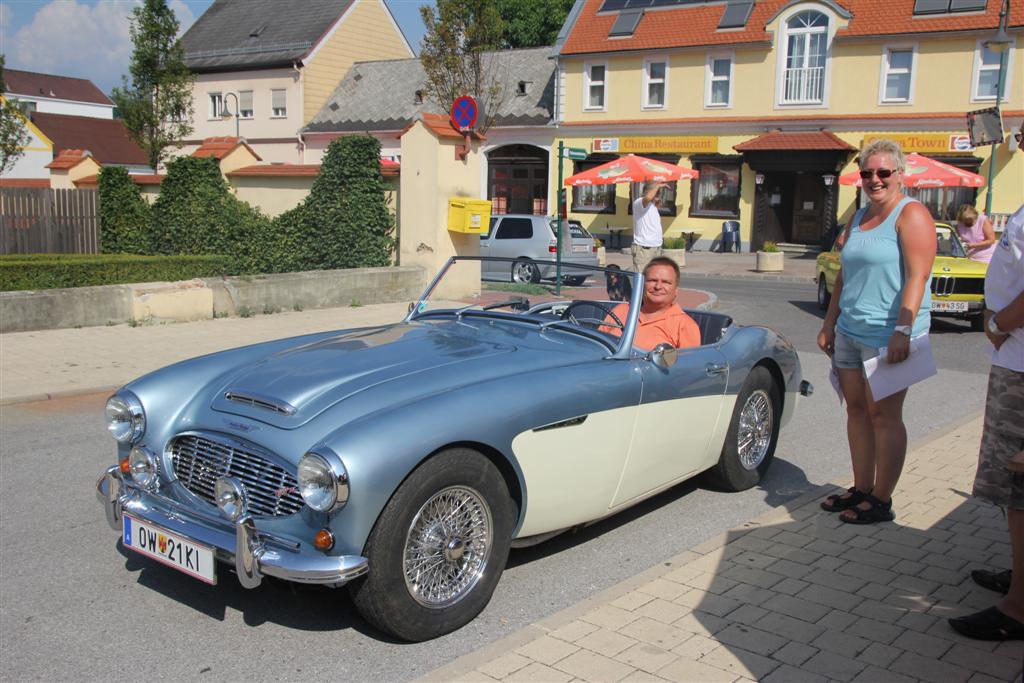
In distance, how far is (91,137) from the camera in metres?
59.0

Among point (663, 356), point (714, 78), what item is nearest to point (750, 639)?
point (663, 356)

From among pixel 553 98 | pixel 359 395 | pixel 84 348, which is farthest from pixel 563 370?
pixel 553 98

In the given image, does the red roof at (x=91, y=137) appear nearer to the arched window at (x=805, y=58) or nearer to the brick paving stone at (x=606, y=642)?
the arched window at (x=805, y=58)

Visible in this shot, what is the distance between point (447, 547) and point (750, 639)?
1267 mm

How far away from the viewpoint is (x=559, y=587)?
4293 mm

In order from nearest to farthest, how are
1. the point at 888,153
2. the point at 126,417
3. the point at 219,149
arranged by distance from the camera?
the point at 126,417 → the point at 888,153 → the point at 219,149

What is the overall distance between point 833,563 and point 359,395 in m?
2.48

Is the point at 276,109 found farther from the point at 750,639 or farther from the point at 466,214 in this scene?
the point at 750,639

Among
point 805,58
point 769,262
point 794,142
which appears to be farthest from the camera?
point 805,58

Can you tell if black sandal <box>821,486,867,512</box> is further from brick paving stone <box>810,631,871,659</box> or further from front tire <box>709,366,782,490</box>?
brick paving stone <box>810,631,871,659</box>

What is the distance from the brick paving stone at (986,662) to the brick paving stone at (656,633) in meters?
1.00

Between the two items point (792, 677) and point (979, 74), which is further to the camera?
point (979, 74)

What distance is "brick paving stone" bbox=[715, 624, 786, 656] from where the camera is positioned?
3.60 m

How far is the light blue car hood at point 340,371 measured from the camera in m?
3.74
